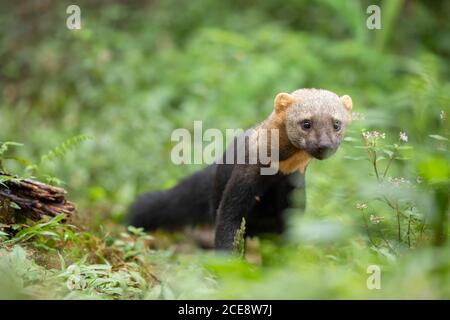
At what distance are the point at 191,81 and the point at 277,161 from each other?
241 inches

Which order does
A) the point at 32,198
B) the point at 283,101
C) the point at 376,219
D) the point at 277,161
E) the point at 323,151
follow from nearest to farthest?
the point at 376,219 → the point at 32,198 → the point at 323,151 → the point at 283,101 → the point at 277,161

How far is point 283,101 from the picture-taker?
21.6 feet

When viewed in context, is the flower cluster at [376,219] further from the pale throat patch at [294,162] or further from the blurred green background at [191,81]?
the pale throat patch at [294,162]

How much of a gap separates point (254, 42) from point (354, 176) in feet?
17.5

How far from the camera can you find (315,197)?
7766 mm

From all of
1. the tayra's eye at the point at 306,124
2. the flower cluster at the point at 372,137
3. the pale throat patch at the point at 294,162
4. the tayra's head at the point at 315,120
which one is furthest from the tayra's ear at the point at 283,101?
the flower cluster at the point at 372,137

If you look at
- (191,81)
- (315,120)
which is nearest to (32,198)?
(315,120)

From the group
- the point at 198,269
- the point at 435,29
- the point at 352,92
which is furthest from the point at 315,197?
the point at 435,29

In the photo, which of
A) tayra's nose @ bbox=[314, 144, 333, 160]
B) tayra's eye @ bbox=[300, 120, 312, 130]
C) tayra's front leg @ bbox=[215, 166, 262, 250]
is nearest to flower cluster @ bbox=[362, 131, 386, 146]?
tayra's nose @ bbox=[314, 144, 333, 160]

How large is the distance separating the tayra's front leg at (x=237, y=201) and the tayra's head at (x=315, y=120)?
22.8 inches

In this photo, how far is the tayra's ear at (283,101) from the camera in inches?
258

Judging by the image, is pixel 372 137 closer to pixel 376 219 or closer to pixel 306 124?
pixel 376 219

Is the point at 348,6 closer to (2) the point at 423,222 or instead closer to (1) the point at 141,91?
(1) the point at 141,91

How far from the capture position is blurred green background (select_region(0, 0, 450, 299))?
820 cm
